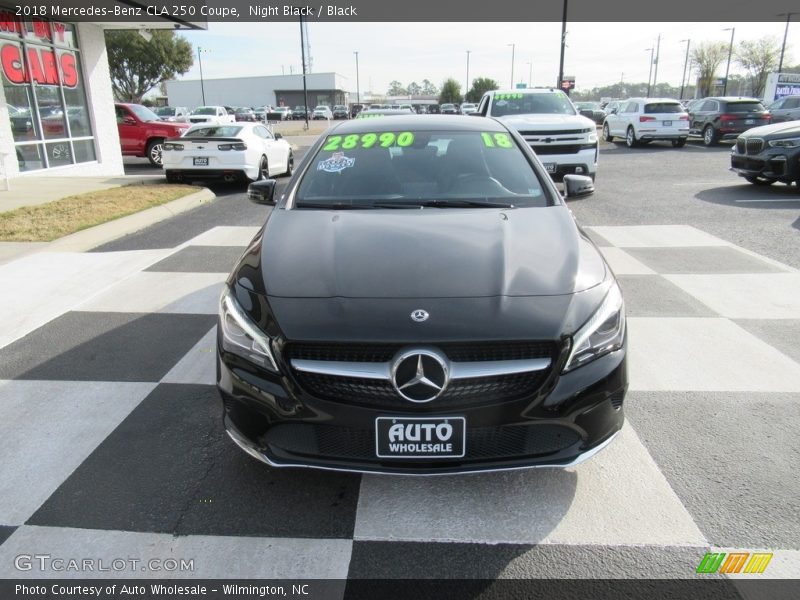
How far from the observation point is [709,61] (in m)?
71.3

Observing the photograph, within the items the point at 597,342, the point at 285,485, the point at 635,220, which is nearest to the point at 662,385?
the point at 597,342

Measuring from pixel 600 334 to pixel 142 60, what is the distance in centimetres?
6478

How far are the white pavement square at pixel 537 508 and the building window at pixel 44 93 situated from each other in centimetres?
1366

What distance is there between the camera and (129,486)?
8.87 feet

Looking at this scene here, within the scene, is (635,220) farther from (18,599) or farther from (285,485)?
(18,599)

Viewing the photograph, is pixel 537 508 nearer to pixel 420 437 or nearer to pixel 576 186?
pixel 420 437

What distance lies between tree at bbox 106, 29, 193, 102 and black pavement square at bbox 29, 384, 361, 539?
60.6 meters

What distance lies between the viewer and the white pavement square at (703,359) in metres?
3.69

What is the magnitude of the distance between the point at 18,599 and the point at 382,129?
131 inches

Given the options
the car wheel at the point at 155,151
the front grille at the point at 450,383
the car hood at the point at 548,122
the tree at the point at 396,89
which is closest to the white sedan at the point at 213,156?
the car hood at the point at 548,122

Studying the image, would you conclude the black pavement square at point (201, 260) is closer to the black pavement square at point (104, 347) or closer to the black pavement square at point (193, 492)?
the black pavement square at point (104, 347)

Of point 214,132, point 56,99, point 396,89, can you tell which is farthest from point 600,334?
point 396,89

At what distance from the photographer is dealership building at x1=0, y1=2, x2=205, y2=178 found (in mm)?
12555

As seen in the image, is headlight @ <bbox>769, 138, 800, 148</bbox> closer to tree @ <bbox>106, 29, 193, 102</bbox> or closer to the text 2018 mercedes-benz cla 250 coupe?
the text 2018 mercedes-benz cla 250 coupe
